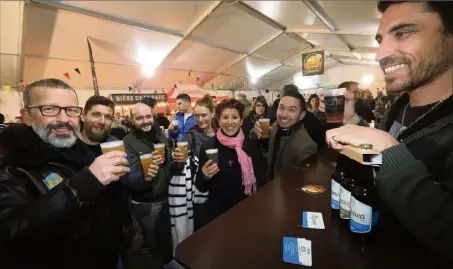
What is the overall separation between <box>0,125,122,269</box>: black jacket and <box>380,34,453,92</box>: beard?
1.48m

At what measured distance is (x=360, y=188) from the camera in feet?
2.83

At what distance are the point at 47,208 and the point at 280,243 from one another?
992 mm

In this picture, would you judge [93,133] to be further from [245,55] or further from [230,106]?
[245,55]

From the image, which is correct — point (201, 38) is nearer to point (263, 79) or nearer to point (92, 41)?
point (92, 41)

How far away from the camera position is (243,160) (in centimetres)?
220

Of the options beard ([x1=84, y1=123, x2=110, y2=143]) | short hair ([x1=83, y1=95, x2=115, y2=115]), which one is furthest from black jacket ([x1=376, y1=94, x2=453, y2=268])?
short hair ([x1=83, y1=95, x2=115, y2=115])

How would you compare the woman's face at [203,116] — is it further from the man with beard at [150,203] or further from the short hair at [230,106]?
the short hair at [230,106]

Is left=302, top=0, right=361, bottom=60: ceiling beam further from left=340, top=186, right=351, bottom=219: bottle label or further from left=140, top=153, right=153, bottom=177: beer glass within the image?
left=340, top=186, right=351, bottom=219: bottle label

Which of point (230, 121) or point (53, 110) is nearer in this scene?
point (53, 110)

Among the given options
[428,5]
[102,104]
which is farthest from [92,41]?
[428,5]

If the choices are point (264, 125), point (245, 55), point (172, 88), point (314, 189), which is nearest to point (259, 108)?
point (264, 125)

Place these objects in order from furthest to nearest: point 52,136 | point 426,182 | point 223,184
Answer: point 223,184 → point 52,136 → point 426,182

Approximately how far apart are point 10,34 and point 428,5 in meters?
8.86

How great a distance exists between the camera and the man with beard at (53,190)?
1.00 metres
